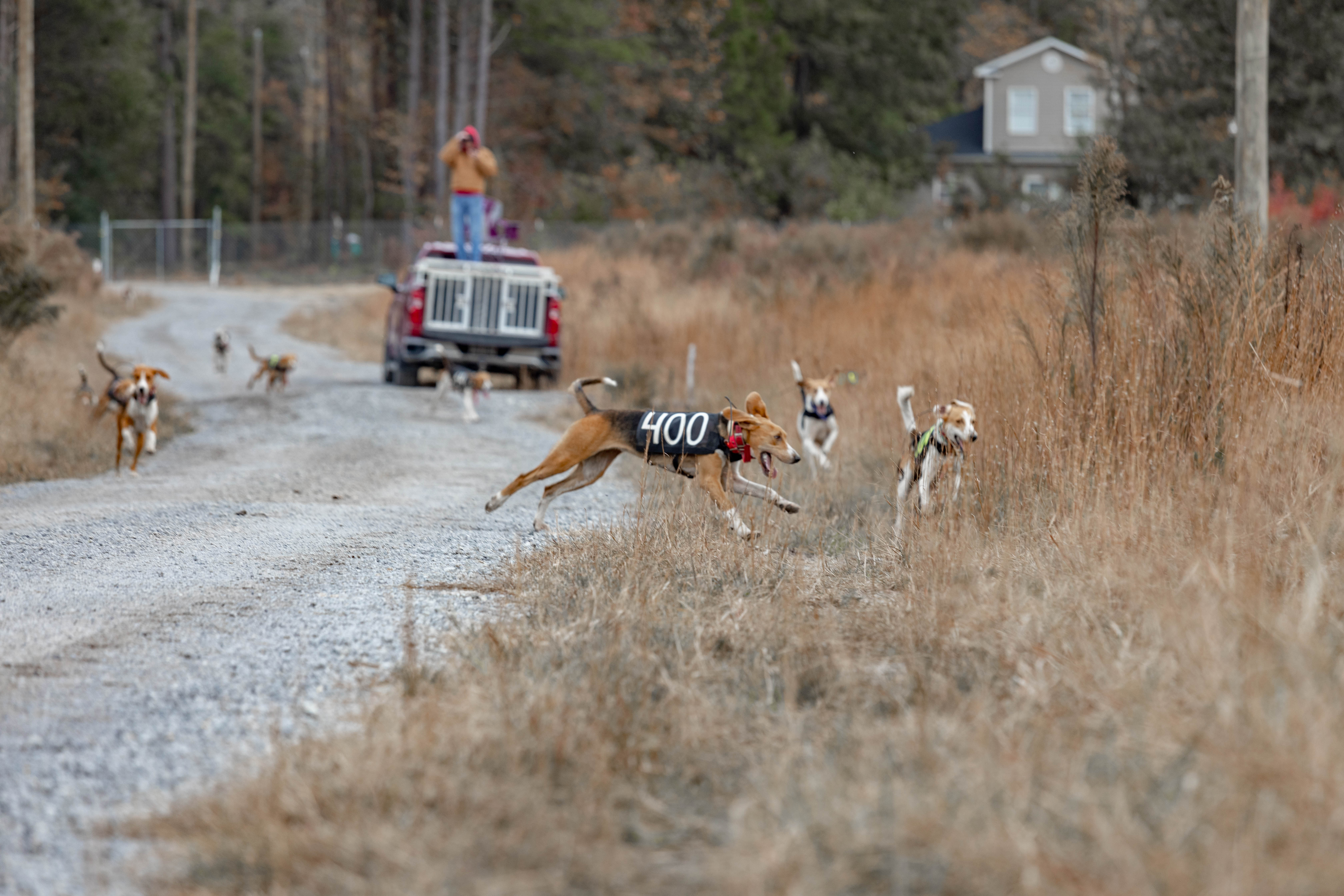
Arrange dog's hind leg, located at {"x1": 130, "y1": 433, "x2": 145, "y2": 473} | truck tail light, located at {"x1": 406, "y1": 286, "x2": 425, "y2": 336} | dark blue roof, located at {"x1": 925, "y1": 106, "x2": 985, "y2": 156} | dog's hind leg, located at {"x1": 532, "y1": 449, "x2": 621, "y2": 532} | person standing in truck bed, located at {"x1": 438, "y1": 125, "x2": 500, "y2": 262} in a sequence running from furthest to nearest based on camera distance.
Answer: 1. dark blue roof, located at {"x1": 925, "y1": 106, "x2": 985, "y2": 156}
2. person standing in truck bed, located at {"x1": 438, "y1": 125, "x2": 500, "y2": 262}
3. truck tail light, located at {"x1": 406, "y1": 286, "x2": 425, "y2": 336}
4. dog's hind leg, located at {"x1": 130, "y1": 433, "x2": 145, "y2": 473}
5. dog's hind leg, located at {"x1": 532, "y1": 449, "x2": 621, "y2": 532}

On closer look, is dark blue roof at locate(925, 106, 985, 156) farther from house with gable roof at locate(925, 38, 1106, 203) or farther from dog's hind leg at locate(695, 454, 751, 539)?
dog's hind leg at locate(695, 454, 751, 539)

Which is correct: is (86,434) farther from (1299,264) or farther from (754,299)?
(1299,264)

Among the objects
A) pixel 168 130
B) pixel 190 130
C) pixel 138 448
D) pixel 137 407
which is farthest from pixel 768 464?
pixel 168 130

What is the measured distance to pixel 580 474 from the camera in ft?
27.7

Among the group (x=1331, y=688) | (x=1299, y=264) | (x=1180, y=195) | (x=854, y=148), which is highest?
(x=854, y=148)

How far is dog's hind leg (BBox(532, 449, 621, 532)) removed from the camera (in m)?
8.36

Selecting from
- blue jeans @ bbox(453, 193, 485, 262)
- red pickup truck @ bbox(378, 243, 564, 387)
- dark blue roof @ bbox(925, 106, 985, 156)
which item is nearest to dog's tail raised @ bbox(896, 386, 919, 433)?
red pickup truck @ bbox(378, 243, 564, 387)

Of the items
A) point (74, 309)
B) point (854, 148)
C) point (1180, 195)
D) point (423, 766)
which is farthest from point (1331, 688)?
point (854, 148)

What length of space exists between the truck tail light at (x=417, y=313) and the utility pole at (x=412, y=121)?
27319 mm

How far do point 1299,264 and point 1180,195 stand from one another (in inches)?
953

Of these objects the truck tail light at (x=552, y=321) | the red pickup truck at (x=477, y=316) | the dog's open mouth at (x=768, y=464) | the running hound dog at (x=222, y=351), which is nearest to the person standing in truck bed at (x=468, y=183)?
the red pickup truck at (x=477, y=316)

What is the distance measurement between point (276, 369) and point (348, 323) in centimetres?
1368

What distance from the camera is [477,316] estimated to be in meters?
18.3

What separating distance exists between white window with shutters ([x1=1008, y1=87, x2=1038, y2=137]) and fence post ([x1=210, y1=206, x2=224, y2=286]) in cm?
2774
